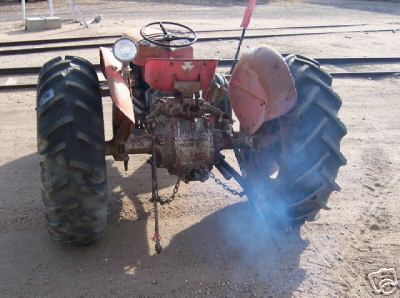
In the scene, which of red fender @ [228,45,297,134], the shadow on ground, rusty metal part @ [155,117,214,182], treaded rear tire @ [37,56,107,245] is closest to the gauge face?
treaded rear tire @ [37,56,107,245]

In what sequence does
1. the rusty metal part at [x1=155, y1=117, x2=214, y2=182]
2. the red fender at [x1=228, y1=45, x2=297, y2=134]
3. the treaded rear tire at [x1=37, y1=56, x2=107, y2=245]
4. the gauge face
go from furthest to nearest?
1. the rusty metal part at [x1=155, y1=117, x2=214, y2=182]
2. the gauge face
3. the red fender at [x1=228, y1=45, x2=297, y2=134]
4. the treaded rear tire at [x1=37, y1=56, x2=107, y2=245]

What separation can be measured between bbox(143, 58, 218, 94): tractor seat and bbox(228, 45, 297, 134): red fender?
25cm

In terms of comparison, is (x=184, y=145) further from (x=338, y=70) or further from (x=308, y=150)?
(x=338, y=70)

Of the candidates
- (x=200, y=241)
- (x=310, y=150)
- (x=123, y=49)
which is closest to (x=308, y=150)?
(x=310, y=150)

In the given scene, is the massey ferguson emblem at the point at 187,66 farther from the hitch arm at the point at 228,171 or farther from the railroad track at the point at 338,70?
the railroad track at the point at 338,70

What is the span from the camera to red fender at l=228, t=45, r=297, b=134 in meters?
3.70

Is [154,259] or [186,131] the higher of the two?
[186,131]

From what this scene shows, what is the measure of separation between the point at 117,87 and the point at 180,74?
495 millimetres

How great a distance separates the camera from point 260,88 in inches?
152

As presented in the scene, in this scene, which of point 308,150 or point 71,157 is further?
point 308,150

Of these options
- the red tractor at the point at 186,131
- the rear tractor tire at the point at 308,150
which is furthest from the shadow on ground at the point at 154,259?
the rear tractor tire at the point at 308,150

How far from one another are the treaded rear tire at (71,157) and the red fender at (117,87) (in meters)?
0.17

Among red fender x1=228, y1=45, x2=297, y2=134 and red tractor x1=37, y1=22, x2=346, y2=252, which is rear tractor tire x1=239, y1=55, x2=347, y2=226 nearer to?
red tractor x1=37, y1=22, x2=346, y2=252

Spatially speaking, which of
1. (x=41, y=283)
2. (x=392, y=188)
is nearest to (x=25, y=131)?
(x=41, y=283)
